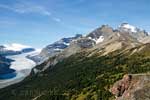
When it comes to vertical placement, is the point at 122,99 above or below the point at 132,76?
below

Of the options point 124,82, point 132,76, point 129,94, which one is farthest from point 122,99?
point 124,82

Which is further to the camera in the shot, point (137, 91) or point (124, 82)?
point (124, 82)

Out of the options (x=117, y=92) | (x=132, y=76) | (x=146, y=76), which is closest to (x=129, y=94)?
(x=146, y=76)

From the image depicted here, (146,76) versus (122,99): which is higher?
(146,76)

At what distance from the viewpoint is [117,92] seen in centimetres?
8744

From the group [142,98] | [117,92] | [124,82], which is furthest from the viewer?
[117,92]

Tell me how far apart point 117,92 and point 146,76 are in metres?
25.1

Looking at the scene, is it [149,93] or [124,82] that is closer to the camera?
[149,93]

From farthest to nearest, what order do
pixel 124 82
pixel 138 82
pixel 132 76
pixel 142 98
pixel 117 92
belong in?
pixel 117 92 < pixel 124 82 < pixel 132 76 < pixel 138 82 < pixel 142 98

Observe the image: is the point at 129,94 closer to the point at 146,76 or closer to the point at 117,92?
the point at 146,76

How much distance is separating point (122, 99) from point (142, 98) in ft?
20.5

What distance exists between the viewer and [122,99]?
62.6 meters

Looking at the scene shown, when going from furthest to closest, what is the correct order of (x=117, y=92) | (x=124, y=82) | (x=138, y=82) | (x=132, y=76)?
(x=117, y=92), (x=124, y=82), (x=132, y=76), (x=138, y=82)

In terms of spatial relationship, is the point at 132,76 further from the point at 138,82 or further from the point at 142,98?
the point at 142,98
